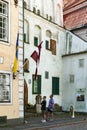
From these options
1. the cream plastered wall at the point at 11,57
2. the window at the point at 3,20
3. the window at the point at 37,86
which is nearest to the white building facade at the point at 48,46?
the window at the point at 37,86

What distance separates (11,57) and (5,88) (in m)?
1.85

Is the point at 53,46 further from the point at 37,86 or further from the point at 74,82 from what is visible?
the point at 37,86

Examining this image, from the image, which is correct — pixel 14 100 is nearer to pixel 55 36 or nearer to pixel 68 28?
pixel 55 36

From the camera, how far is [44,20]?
113 ft

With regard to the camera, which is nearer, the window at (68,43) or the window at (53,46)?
the window at (53,46)

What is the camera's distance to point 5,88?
72.1 ft

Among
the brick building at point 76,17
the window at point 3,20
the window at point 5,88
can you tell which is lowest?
the window at point 5,88

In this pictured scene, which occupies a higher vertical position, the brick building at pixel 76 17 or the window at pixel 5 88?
the brick building at pixel 76 17

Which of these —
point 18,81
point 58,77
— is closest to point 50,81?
point 58,77

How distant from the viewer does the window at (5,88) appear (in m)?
21.7

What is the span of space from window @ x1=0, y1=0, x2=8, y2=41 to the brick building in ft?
53.4

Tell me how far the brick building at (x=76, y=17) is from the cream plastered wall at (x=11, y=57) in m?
15.8

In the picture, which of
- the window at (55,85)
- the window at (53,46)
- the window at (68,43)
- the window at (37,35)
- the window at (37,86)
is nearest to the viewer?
the window at (37,86)

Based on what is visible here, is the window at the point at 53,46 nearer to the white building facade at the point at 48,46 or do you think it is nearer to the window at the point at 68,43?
the white building facade at the point at 48,46
